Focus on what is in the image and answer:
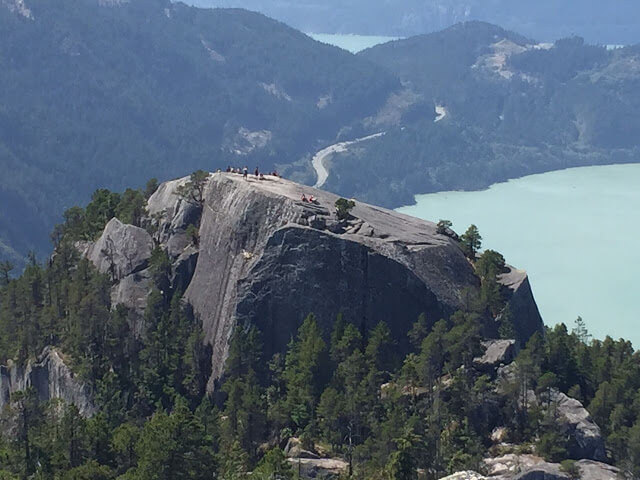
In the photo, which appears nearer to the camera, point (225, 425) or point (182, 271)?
point (225, 425)

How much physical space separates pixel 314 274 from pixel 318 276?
0.23 m

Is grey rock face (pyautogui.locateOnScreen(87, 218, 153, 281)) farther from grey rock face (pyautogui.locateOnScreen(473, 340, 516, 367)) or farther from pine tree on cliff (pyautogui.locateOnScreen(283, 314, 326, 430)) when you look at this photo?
grey rock face (pyautogui.locateOnScreen(473, 340, 516, 367))

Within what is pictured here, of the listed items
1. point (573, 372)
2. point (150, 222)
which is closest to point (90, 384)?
point (150, 222)

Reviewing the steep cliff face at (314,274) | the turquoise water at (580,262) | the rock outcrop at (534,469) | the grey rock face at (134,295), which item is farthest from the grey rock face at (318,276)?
the turquoise water at (580,262)

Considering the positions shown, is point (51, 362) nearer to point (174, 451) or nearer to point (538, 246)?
point (174, 451)

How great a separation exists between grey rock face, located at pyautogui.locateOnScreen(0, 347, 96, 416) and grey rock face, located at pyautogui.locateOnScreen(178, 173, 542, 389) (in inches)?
298

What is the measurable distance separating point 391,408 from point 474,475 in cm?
1794

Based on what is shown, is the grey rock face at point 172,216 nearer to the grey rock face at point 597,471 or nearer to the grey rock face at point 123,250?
the grey rock face at point 123,250

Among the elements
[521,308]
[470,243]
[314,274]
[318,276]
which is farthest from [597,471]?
[470,243]

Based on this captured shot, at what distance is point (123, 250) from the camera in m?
66.6

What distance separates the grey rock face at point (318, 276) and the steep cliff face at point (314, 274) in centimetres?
5

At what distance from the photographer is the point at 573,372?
182 ft

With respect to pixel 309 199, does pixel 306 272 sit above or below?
below

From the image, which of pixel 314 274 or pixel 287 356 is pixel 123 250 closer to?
pixel 314 274
